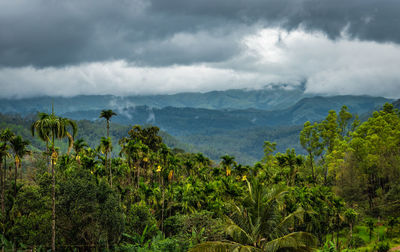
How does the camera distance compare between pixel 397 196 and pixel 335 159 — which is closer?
pixel 397 196

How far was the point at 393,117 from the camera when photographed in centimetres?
6812

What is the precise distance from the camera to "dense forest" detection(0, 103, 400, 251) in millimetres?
28203

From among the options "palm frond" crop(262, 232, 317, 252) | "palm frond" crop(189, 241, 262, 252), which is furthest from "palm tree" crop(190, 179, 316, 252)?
"palm frond" crop(189, 241, 262, 252)

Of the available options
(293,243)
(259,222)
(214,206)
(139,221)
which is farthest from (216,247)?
(139,221)

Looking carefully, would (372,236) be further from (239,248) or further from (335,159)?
(239,248)

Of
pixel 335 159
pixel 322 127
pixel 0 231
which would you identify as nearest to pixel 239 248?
pixel 0 231

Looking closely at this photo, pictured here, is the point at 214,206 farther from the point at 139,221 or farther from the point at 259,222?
the point at 259,222

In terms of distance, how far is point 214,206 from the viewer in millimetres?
51938

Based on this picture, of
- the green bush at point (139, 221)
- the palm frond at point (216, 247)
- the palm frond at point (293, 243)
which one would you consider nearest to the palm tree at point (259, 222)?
the palm frond at point (293, 243)

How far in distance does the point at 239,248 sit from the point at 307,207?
82.6 feet

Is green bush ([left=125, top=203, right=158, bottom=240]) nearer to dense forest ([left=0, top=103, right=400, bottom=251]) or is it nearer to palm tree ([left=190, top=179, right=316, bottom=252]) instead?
dense forest ([left=0, top=103, right=400, bottom=251])

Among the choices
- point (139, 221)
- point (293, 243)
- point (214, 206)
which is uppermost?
point (293, 243)

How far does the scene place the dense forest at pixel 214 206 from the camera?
92.5 feet

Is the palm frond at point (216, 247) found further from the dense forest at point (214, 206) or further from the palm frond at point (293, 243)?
the palm frond at point (293, 243)
